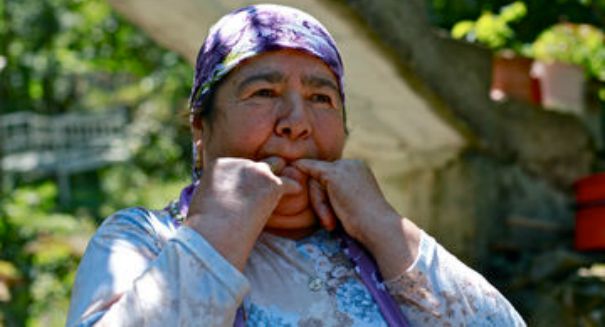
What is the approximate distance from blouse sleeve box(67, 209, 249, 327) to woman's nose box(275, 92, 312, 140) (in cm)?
29

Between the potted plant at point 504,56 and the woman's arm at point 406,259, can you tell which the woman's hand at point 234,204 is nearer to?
the woman's arm at point 406,259

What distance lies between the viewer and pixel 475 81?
4730 millimetres

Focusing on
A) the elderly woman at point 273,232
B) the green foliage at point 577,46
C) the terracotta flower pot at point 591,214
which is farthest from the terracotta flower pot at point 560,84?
the elderly woman at point 273,232

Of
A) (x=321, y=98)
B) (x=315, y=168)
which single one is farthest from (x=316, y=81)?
(x=315, y=168)

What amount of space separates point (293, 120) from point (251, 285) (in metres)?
0.28

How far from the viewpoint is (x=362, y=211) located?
162 cm

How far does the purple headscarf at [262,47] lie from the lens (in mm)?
1643

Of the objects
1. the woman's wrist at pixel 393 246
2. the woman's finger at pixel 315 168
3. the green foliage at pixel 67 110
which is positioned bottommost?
the green foliage at pixel 67 110

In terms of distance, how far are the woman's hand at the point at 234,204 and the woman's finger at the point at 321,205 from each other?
94 millimetres

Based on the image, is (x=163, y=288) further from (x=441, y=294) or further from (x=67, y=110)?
(x=67, y=110)

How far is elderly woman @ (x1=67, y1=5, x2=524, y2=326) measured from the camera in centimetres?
140

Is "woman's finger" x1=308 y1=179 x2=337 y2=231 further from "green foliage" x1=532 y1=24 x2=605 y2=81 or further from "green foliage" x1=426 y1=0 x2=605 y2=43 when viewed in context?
"green foliage" x1=532 y1=24 x2=605 y2=81

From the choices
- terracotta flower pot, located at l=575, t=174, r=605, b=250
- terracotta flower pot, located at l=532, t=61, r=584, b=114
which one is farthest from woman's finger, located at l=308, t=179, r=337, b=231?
terracotta flower pot, located at l=532, t=61, r=584, b=114

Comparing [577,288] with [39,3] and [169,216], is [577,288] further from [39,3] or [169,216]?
[39,3]
